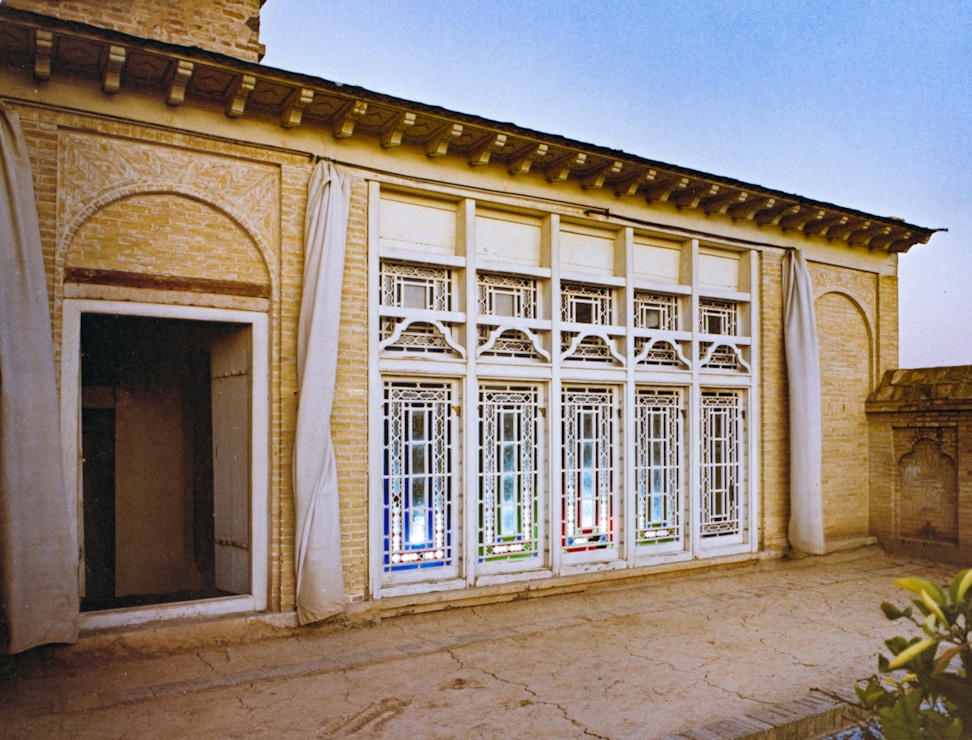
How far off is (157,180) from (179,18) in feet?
7.85

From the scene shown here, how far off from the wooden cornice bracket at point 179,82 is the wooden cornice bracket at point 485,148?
2910 mm

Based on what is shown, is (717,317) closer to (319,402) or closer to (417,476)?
(417,476)

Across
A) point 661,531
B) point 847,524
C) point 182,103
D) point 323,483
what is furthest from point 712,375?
point 182,103

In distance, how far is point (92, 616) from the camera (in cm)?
615

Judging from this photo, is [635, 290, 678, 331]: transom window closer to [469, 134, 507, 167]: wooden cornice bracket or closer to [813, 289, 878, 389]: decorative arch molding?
[469, 134, 507, 167]: wooden cornice bracket

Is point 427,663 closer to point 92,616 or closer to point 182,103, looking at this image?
point 92,616

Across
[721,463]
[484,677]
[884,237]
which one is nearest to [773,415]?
[721,463]

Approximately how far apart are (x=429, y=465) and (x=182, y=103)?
4169mm

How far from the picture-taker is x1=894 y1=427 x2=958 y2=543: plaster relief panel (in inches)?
445

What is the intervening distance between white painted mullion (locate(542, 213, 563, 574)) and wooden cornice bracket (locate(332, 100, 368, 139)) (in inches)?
103

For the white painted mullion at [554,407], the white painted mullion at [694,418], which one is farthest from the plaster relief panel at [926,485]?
the white painted mullion at [554,407]

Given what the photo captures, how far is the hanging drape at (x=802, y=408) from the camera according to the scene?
34.7ft

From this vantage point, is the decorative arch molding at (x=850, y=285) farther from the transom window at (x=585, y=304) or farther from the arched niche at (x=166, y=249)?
the arched niche at (x=166, y=249)

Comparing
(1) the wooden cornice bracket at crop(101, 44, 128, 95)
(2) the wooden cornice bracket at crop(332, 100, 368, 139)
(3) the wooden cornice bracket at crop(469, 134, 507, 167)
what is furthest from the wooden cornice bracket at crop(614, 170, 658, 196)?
(1) the wooden cornice bracket at crop(101, 44, 128, 95)
